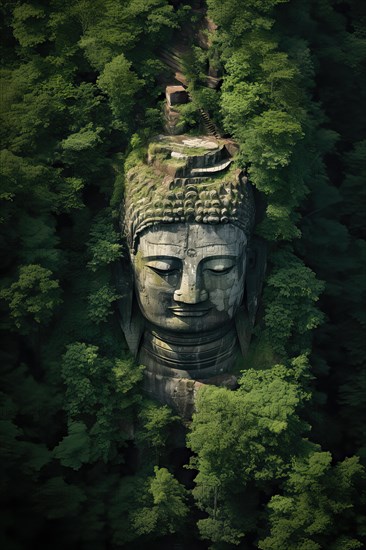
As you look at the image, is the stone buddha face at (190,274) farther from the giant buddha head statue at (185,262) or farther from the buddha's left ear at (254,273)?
the buddha's left ear at (254,273)

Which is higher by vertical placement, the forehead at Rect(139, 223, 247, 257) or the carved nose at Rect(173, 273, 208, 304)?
the forehead at Rect(139, 223, 247, 257)

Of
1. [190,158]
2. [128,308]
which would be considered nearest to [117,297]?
[128,308]

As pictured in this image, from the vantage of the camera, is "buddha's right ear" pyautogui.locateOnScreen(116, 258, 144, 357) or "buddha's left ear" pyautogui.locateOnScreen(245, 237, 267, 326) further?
"buddha's left ear" pyautogui.locateOnScreen(245, 237, 267, 326)

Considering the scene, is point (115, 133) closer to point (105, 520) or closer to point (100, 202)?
point (100, 202)

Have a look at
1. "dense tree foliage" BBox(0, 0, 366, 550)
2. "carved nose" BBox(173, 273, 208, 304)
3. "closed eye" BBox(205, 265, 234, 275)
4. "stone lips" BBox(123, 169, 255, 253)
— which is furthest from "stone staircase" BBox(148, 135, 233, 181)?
"carved nose" BBox(173, 273, 208, 304)

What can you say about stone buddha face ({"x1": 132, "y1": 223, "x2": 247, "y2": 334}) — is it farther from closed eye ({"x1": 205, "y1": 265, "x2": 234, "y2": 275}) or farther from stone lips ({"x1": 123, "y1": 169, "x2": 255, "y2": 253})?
stone lips ({"x1": 123, "y1": 169, "x2": 255, "y2": 253})

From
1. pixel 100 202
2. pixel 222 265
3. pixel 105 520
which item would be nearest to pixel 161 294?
pixel 222 265
